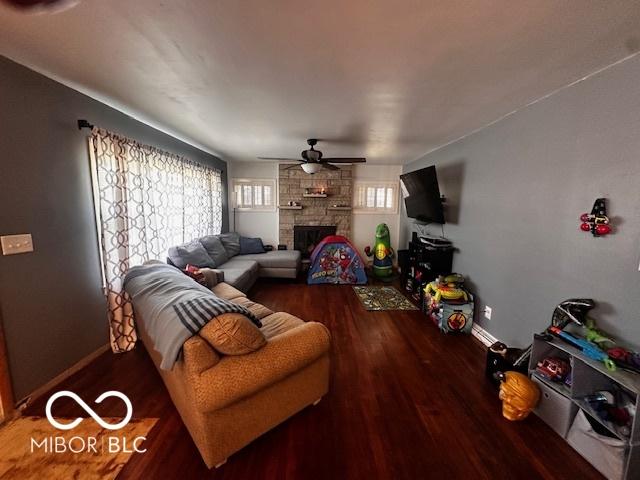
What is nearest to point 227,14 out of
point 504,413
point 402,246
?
point 504,413

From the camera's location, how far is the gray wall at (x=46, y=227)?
1.61 meters

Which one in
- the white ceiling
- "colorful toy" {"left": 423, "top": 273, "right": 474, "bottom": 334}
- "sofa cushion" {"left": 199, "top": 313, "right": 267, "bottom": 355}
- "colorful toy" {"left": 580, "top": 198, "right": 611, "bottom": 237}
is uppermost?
the white ceiling

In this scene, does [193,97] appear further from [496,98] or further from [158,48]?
[496,98]

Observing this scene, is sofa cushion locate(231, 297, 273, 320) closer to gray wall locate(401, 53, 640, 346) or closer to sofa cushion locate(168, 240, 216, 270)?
sofa cushion locate(168, 240, 216, 270)

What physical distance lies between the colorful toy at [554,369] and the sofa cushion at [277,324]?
1.69m

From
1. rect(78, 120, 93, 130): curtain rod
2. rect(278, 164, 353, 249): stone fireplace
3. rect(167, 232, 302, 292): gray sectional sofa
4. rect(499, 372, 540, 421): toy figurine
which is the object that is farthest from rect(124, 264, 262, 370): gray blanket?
rect(278, 164, 353, 249): stone fireplace

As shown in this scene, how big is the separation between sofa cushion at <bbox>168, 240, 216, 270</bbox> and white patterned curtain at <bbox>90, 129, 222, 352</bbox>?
15cm

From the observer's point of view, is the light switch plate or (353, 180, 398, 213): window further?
(353, 180, 398, 213): window

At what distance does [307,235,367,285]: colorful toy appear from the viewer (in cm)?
445

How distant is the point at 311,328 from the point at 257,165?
4536mm

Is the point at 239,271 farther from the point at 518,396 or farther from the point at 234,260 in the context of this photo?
the point at 518,396

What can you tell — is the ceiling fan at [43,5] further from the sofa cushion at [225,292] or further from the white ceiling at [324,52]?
the sofa cushion at [225,292]

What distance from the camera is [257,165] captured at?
5.36 metres

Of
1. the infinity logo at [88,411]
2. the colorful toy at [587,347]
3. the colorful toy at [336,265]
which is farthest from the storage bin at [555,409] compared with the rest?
the colorful toy at [336,265]
